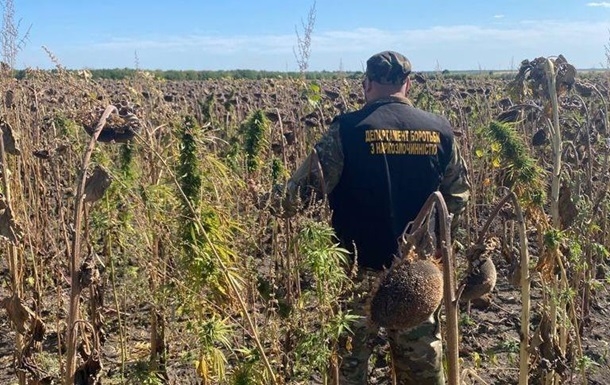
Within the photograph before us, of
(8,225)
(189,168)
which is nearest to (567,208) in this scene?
(189,168)

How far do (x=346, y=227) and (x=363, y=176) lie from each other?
29 centimetres

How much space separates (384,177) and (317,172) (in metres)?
0.33

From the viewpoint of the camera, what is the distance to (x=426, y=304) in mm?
1601

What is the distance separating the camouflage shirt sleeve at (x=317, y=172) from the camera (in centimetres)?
313

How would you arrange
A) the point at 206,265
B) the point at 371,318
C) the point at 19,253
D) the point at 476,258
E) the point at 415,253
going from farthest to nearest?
1. the point at 19,253
2. the point at 206,265
3. the point at 476,258
4. the point at 371,318
5. the point at 415,253

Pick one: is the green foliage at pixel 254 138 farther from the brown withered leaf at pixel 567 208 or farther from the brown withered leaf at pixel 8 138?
the brown withered leaf at pixel 567 208

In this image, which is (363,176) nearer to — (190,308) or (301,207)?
(301,207)

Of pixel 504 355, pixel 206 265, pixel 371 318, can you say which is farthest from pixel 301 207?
pixel 504 355

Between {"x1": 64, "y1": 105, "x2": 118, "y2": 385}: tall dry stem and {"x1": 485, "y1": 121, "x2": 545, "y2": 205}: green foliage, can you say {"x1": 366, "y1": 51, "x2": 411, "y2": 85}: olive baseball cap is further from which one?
{"x1": 64, "y1": 105, "x2": 118, "y2": 385}: tall dry stem

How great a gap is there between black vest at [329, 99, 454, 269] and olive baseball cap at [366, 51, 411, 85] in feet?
0.36

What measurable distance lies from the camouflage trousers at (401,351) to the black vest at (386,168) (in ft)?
0.81

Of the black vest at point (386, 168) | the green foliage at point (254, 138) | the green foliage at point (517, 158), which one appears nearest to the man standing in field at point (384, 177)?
the black vest at point (386, 168)

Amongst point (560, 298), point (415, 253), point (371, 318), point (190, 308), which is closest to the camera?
point (415, 253)

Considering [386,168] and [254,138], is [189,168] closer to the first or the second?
[386,168]
